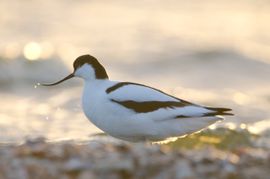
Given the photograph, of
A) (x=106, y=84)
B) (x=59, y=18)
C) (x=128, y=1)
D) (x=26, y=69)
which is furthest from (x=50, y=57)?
(x=106, y=84)

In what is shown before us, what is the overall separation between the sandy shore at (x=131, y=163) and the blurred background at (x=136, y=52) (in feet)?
16.0

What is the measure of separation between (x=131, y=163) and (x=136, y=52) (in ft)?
39.9

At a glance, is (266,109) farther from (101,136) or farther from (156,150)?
(156,150)

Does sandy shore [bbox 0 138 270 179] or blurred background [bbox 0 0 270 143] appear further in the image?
blurred background [bbox 0 0 270 143]

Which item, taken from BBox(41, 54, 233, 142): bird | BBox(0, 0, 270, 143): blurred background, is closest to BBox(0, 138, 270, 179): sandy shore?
BBox(41, 54, 233, 142): bird

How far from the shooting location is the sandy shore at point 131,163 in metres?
7.29

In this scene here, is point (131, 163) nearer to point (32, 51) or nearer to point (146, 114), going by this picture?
point (146, 114)

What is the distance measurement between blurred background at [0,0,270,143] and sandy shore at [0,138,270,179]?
488cm

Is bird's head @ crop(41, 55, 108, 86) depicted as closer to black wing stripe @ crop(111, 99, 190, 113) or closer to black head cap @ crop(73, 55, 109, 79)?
black head cap @ crop(73, 55, 109, 79)

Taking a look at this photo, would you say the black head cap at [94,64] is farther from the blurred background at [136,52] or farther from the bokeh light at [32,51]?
the bokeh light at [32,51]

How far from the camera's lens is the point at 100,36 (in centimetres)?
2031

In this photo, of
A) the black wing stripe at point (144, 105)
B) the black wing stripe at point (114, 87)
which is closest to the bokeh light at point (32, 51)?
the black wing stripe at point (114, 87)

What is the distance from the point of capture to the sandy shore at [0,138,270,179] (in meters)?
7.29

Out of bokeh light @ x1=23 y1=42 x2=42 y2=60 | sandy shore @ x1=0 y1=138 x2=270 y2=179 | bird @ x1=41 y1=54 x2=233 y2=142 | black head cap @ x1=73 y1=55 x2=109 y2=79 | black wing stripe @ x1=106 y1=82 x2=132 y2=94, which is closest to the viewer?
sandy shore @ x1=0 y1=138 x2=270 y2=179
